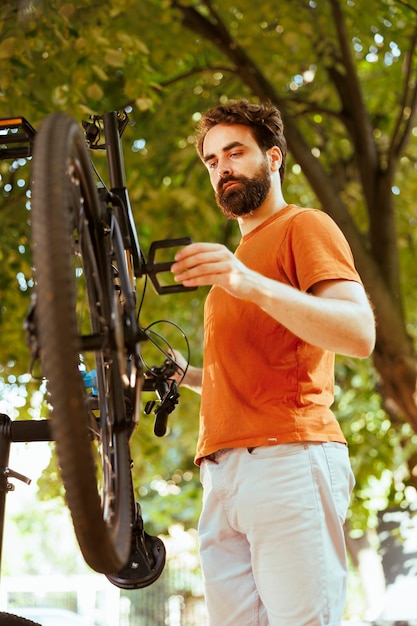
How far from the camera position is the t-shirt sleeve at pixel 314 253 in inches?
54.5

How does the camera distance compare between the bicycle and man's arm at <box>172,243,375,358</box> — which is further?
man's arm at <box>172,243,375,358</box>

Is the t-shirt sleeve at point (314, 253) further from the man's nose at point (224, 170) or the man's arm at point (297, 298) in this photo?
the man's nose at point (224, 170)

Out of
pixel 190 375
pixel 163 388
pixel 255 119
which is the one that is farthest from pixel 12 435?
pixel 255 119

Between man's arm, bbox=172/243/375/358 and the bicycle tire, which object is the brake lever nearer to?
man's arm, bbox=172/243/375/358

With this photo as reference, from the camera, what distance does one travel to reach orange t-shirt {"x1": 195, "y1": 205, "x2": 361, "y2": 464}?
142 cm

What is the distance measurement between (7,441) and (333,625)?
0.68 m

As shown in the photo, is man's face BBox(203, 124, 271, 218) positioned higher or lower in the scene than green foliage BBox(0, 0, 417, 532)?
lower

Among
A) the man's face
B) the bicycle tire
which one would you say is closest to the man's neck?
the man's face

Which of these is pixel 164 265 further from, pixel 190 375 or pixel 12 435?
pixel 190 375

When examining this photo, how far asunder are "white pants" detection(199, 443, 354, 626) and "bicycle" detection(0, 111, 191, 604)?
0.48 feet

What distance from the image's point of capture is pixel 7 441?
149 cm

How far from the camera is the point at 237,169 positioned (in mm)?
1640

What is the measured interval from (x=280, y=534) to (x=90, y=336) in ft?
1.93

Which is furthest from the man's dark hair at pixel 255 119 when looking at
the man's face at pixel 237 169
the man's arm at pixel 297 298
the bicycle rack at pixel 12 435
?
the bicycle rack at pixel 12 435
